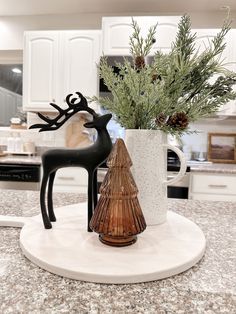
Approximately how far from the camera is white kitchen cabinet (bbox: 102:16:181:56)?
266cm

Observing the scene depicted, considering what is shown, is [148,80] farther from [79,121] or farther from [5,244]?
[79,121]

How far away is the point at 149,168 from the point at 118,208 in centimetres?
21

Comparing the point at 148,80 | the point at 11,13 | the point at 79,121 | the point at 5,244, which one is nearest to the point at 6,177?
the point at 79,121

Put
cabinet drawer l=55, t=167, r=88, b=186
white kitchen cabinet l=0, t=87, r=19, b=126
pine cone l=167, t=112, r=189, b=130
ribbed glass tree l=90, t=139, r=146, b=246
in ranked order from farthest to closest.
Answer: white kitchen cabinet l=0, t=87, r=19, b=126 → cabinet drawer l=55, t=167, r=88, b=186 → pine cone l=167, t=112, r=189, b=130 → ribbed glass tree l=90, t=139, r=146, b=246

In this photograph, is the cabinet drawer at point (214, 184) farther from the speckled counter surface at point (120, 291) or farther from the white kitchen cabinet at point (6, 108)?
the white kitchen cabinet at point (6, 108)

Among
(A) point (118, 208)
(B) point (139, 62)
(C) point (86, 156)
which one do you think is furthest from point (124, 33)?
(A) point (118, 208)

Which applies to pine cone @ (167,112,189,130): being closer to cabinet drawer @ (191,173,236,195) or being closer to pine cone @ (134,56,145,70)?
pine cone @ (134,56,145,70)

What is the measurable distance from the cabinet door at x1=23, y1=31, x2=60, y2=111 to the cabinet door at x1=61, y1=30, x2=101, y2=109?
0.12 meters

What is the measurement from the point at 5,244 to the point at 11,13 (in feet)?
10.6

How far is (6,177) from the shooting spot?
2.62 metres

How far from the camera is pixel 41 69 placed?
2885 millimetres

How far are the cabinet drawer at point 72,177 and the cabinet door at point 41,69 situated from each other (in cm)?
72

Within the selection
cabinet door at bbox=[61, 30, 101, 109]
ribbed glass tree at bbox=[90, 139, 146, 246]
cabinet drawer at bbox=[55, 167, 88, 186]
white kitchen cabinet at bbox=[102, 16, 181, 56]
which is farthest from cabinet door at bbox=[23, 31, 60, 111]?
ribbed glass tree at bbox=[90, 139, 146, 246]

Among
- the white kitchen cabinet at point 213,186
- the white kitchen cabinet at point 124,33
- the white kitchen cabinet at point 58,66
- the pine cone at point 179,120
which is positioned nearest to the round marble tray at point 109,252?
the pine cone at point 179,120
